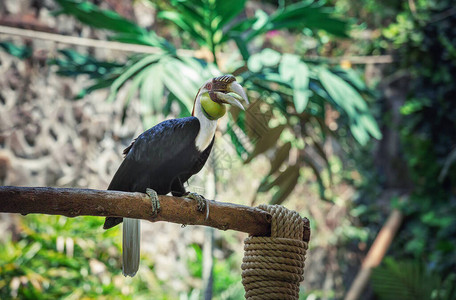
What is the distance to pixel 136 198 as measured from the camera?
0.69 metres

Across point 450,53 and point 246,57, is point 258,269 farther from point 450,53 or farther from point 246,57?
point 450,53

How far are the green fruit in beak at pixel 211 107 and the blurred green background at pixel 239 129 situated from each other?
4.6 inches

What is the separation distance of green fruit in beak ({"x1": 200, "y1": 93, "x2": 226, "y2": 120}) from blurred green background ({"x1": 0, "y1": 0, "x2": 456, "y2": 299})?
12 centimetres

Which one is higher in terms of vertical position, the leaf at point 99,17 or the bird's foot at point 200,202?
the leaf at point 99,17

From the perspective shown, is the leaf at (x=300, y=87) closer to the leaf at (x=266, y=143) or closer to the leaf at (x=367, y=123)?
the leaf at (x=266, y=143)

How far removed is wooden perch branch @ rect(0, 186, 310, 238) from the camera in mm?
627

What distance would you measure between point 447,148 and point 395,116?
0.48 meters

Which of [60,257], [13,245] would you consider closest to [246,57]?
[60,257]

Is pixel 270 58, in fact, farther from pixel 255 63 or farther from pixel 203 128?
pixel 203 128

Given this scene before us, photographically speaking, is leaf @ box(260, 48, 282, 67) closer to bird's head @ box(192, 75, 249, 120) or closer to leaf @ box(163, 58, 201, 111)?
leaf @ box(163, 58, 201, 111)

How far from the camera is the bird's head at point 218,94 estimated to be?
0.68 meters

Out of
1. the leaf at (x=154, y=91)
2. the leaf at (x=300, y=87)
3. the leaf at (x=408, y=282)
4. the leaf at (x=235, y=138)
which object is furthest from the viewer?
the leaf at (x=408, y=282)

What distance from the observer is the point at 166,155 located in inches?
28.7

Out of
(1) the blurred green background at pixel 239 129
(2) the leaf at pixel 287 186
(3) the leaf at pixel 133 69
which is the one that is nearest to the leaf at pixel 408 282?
(1) the blurred green background at pixel 239 129
